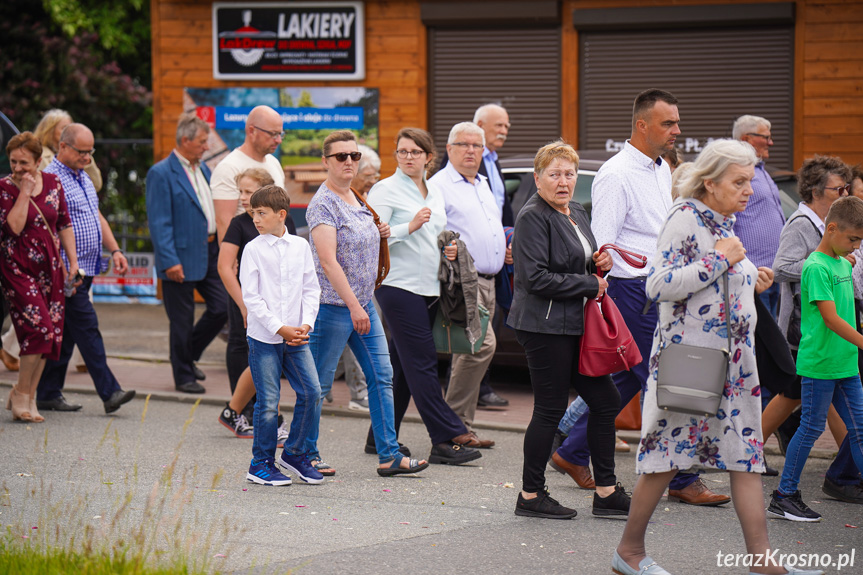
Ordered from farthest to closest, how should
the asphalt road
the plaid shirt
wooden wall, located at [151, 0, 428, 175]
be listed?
wooden wall, located at [151, 0, 428, 175] → the plaid shirt → the asphalt road

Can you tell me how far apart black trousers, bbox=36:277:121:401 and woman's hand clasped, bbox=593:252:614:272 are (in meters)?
4.01

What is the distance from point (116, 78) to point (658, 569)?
1966 cm

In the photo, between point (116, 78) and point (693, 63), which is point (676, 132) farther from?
point (116, 78)

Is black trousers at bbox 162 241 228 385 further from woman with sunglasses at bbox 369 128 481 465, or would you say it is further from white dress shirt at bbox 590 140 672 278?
white dress shirt at bbox 590 140 672 278

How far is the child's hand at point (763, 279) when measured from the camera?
463cm

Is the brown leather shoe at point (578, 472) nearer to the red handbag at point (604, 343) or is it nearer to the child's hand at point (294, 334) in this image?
the red handbag at point (604, 343)

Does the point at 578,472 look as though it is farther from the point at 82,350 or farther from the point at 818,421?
the point at 82,350

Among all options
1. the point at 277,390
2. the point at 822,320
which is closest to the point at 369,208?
the point at 277,390

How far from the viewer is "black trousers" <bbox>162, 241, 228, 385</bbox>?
9242 millimetres

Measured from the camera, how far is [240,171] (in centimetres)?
809

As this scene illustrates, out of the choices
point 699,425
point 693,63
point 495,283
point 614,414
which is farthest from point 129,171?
point 699,425

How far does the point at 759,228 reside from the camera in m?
7.73

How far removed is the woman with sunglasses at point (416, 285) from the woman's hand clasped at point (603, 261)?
137 centimetres

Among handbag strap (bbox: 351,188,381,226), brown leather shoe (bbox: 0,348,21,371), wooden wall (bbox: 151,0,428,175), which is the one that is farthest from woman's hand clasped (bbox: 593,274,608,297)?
wooden wall (bbox: 151,0,428,175)
